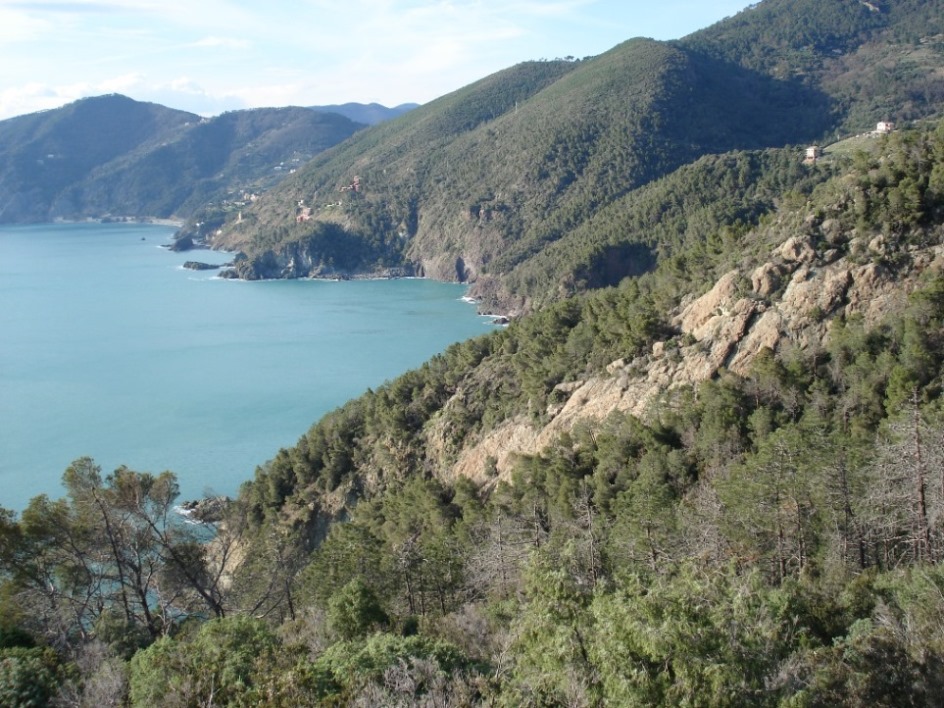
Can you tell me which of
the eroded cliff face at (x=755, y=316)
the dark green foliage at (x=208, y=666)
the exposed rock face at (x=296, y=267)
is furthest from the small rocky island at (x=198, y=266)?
the dark green foliage at (x=208, y=666)

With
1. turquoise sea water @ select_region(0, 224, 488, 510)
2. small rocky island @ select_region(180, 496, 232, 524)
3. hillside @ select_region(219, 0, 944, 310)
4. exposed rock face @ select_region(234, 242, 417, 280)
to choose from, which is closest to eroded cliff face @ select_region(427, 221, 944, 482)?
small rocky island @ select_region(180, 496, 232, 524)

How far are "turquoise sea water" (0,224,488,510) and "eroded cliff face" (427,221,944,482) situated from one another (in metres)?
21.7

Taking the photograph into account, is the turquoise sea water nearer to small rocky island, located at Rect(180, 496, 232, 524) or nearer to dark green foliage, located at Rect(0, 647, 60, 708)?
small rocky island, located at Rect(180, 496, 232, 524)

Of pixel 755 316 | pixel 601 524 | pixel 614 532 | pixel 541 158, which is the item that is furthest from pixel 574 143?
pixel 614 532

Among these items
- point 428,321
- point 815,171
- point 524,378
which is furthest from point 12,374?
point 815,171

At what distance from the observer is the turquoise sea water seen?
4706cm

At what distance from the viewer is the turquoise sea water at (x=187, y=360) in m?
47.1

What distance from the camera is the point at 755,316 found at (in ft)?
81.9

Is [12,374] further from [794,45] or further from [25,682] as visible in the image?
[794,45]

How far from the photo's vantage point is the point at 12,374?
64.8m

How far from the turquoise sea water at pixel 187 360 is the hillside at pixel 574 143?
9.11 m

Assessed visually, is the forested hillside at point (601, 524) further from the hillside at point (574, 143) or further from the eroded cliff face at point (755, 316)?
the hillside at point (574, 143)

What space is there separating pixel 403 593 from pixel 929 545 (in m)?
11.1

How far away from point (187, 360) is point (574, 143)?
6814 centimetres
